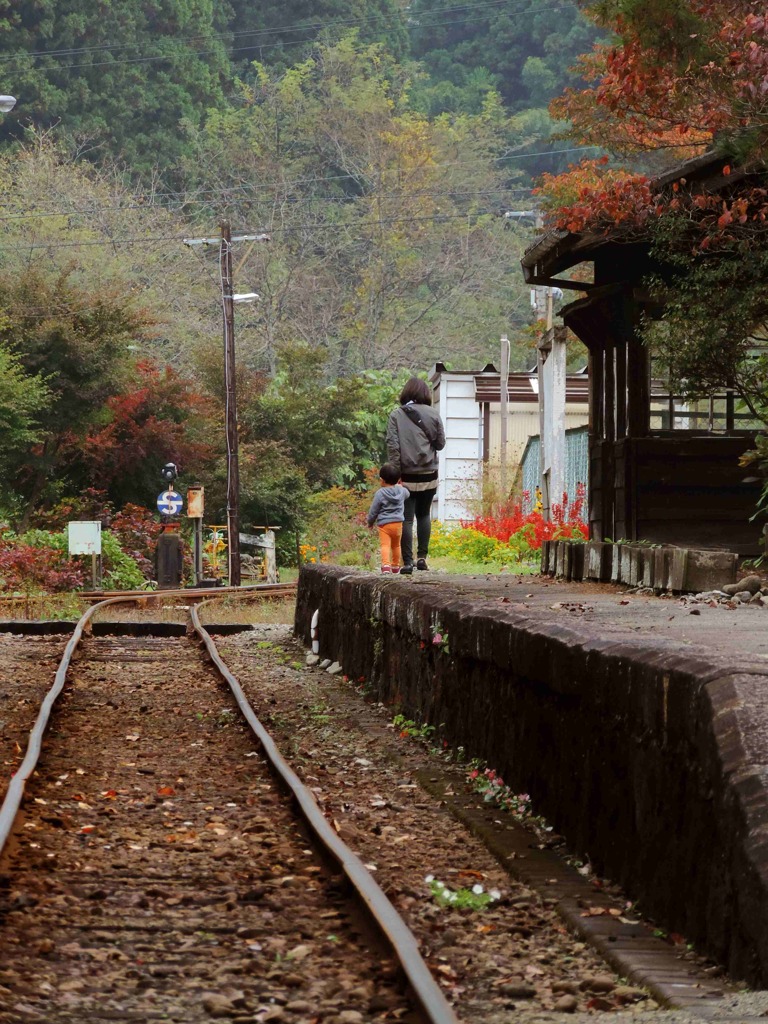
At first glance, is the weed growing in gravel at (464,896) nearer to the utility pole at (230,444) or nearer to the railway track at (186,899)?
the railway track at (186,899)

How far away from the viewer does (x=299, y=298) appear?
6325 centimetres

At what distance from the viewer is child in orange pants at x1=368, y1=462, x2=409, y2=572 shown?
14.4 m

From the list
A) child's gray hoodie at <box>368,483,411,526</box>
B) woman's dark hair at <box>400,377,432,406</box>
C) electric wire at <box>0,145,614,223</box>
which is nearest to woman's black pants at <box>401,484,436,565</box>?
child's gray hoodie at <box>368,483,411,526</box>

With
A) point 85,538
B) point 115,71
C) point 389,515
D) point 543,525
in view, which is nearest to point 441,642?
point 389,515

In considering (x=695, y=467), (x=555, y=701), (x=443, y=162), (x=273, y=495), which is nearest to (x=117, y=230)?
(x=443, y=162)

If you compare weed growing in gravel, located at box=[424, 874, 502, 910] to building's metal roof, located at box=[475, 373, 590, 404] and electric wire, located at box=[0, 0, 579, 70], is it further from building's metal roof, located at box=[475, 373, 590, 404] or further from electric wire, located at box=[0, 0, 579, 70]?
electric wire, located at box=[0, 0, 579, 70]

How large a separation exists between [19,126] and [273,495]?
28.0 meters

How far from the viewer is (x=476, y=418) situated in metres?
47.3

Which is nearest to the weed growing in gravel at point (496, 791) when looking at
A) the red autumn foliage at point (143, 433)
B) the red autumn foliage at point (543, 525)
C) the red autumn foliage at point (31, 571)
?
the red autumn foliage at point (543, 525)

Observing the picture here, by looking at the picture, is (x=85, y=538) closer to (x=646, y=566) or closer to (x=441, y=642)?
(x=646, y=566)

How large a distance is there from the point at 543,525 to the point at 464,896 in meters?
17.1

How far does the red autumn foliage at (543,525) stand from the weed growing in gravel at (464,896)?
13298 millimetres

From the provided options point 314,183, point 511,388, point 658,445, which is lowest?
point 658,445

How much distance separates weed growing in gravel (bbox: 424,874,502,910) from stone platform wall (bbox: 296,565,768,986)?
1.46 feet
